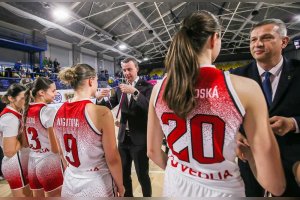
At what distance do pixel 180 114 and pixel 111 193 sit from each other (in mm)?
1002

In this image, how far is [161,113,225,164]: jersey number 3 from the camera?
0.96 meters

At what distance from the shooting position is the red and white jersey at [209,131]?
3.06ft

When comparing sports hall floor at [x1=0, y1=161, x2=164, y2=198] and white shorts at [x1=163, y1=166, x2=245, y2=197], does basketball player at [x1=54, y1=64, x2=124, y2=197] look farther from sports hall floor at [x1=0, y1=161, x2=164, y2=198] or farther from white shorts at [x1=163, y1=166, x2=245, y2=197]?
sports hall floor at [x1=0, y1=161, x2=164, y2=198]

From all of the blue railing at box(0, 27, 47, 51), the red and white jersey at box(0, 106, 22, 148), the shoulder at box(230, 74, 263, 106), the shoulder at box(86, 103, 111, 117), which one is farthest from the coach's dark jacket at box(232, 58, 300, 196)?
the blue railing at box(0, 27, 47, 51)

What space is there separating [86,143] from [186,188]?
0.77m

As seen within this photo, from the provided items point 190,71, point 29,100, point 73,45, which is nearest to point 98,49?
point 73,45

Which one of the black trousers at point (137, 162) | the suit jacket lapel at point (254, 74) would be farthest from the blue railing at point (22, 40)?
the suit jacket lapel at point (254, 74)

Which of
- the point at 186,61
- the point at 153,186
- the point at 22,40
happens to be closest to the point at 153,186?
the point at 153,186

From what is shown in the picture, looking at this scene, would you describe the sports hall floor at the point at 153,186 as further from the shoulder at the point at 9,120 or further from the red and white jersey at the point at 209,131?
the red and white jersey at the point at 209,131

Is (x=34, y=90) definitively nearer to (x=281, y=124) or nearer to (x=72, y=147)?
(x=72, y=147)

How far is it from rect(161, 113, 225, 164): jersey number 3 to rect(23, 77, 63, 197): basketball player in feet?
4.80

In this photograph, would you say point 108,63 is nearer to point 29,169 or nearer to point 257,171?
point 29,169

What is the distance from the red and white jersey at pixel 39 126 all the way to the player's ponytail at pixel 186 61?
59.3 inches

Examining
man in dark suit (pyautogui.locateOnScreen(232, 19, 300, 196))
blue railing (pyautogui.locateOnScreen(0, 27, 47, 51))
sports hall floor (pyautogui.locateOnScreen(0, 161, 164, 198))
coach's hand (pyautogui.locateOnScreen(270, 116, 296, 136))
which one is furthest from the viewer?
blue railing (pyautogui.locateOnScreen(0, 27, 47, 51))
